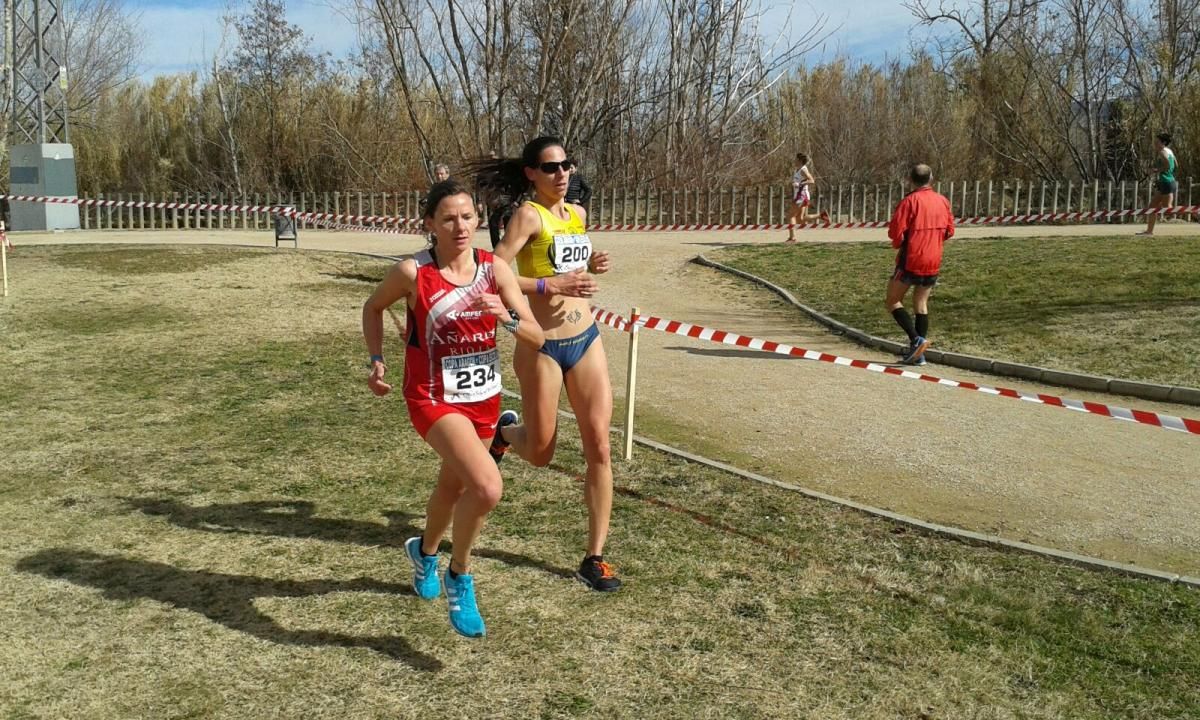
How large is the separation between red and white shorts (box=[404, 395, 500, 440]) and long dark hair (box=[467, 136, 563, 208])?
52.5 inches

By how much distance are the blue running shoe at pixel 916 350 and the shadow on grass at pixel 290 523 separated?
6.92 metres

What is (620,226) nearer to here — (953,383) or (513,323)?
(953,383)

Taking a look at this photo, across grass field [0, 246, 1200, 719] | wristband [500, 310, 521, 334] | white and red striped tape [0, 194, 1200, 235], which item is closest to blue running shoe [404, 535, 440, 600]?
grass field [0, 246, 1200, 719]

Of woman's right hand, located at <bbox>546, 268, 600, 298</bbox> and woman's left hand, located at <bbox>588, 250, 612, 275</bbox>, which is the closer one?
woman's right hand, located at <bbox>546, 268, 600, 298</bbox>

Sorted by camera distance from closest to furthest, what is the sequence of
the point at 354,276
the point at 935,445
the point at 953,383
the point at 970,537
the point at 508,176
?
the point at 508,176, the point at 970,537, the point at 953,383, the point at 935,445, the point at 354,276

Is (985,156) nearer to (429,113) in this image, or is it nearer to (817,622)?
(429,113)

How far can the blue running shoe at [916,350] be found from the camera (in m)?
11.2

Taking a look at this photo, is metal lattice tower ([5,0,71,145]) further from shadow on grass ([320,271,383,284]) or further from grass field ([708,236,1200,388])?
grass field ([708,236,1200,388])

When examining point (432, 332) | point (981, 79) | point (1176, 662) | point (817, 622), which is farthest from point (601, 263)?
point (981, 79)

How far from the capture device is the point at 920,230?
35.3 feet

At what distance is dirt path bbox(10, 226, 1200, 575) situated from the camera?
621cm

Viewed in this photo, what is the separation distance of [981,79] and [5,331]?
109 feet

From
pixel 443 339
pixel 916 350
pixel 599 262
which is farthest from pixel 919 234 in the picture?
pixel 443 339

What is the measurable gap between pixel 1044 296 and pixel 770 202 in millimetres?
16329
